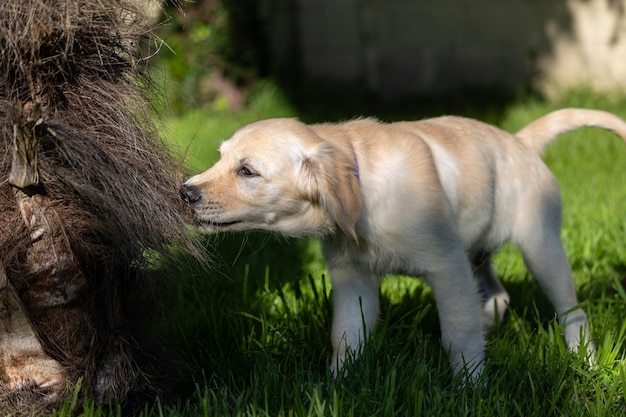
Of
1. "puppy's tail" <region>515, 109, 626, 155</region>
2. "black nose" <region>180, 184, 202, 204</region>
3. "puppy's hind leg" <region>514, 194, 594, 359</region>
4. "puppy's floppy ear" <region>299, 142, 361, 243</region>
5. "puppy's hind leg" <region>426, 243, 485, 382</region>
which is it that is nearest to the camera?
"black nose" <region>180, 184, 202, 204</region>

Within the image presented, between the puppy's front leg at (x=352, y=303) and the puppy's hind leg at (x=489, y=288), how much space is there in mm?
739

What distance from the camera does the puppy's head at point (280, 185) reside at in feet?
10.0

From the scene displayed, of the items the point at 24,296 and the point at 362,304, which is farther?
the point at 362,304

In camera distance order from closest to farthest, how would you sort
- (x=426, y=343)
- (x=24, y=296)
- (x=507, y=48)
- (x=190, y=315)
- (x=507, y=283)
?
(x=24, y=296) → (x=426, y=343) → (x=190, y=315) → (x=507, y=283) → (x=507, y=48)

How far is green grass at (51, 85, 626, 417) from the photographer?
109 inches

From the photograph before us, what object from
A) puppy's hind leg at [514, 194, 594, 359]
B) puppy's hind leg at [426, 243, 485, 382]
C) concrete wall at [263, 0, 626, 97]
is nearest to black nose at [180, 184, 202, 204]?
puppy's hind leg at [426, 243, 485, 382]

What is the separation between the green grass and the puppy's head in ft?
0.51

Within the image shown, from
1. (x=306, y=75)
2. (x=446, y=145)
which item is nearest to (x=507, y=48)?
(x=306, y=75)

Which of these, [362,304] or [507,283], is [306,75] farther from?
[362,304]

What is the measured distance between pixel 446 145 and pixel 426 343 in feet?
2.93

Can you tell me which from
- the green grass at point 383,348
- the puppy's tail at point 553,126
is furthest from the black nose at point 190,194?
the puppy's tail at point 553,126

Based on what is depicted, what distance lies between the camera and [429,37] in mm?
11227

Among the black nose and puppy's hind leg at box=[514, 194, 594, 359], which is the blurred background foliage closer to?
puppy's hind leg at box=[514, 194, 594, 359]

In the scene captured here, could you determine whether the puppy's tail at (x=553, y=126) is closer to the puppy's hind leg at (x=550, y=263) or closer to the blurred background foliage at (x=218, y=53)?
the puppy's hind leg at (x=550, y=263)
